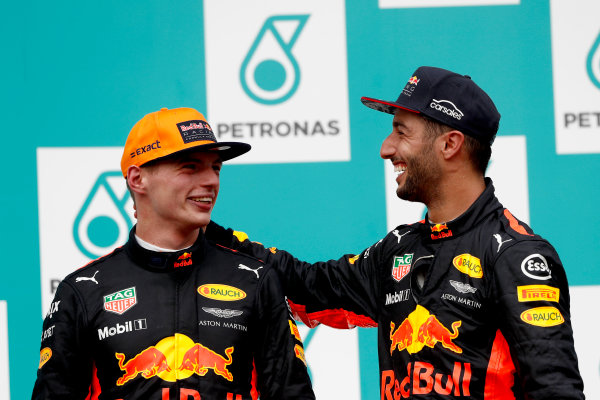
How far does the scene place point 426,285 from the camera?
2.15 meters

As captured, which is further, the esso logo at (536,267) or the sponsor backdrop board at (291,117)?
the sponsor backdrop board at (291,117)

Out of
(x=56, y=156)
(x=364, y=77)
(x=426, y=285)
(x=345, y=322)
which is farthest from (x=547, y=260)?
(x=56, y=156)

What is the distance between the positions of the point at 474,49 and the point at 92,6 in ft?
4.55

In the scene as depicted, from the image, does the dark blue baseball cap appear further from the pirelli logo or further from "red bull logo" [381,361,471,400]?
"red bull logo" [381,361,471,400]

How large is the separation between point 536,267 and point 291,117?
129cm

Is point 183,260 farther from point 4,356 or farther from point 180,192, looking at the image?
point 4,356

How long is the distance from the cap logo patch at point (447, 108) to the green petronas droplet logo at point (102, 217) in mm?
1261

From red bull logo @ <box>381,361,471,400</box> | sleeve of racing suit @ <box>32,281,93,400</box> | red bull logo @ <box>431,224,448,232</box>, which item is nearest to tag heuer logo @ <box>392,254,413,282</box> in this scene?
red bull logo @ <box>431,224,448,232</box>

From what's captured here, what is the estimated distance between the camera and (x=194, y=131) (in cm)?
209

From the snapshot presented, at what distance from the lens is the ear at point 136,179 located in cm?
211

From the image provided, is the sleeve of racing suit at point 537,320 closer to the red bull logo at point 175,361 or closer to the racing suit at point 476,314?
the racing suit at point 476,314

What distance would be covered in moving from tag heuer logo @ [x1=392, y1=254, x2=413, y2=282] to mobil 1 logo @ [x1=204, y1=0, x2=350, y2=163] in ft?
2.73

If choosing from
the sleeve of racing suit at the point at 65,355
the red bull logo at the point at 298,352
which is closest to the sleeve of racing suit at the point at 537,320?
the red bull logo at the point at 298,352

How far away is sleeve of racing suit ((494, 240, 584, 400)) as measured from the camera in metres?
1.91
